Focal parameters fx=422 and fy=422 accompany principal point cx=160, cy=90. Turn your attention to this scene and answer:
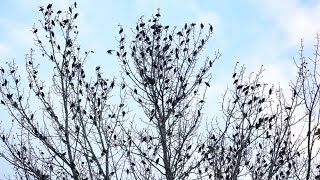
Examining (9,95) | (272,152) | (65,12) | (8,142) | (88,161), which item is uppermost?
(65,12)

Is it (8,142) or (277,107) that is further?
(8,142)

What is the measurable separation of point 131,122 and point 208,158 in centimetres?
200

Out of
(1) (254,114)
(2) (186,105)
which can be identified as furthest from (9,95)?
(1) (254,114)

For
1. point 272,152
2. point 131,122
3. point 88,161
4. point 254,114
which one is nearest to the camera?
point 272,152

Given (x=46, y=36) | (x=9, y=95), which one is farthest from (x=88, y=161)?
(x=46, y=36)

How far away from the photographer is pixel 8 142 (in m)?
9.98

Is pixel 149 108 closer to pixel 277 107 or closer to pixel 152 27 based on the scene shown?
pixel 152 27

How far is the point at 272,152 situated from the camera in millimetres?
7863

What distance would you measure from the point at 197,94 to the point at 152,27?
184 centimetres

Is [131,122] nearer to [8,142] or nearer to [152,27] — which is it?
[152,27]

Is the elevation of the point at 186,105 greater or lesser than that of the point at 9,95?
lesser

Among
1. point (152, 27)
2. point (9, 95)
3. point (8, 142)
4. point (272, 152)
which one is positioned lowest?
point (272, 152)

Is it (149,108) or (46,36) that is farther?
(46,36)

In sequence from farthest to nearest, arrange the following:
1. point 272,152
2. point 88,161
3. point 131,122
Answer: point 131,122 < point 88,161 < point 272,152
